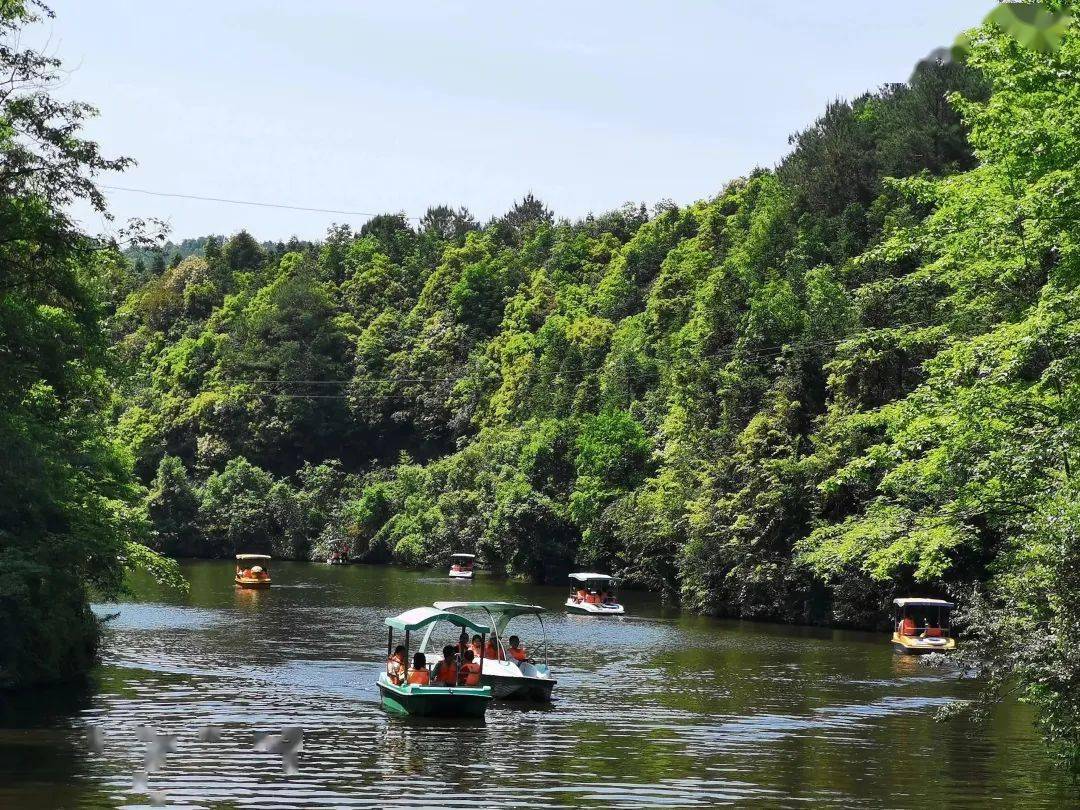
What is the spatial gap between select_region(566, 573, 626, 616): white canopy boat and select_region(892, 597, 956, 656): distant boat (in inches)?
585

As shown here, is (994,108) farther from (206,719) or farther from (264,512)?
(264,512)

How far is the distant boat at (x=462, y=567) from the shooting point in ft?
315

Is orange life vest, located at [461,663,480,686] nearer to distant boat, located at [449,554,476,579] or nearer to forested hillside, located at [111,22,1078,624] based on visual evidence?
forested hillside, located at [111,22,1078,624]

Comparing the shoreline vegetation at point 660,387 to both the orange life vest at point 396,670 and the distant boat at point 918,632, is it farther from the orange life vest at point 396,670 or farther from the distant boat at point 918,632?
the orange life vest at point 396,670

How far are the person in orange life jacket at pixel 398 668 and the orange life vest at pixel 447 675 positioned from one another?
88 centimetres

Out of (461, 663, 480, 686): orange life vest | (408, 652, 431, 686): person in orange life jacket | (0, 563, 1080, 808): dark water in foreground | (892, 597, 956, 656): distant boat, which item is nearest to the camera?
(0, 563, 1080, 808): dark water in foreground

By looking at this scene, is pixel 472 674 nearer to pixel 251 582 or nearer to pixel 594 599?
pixel 594 599

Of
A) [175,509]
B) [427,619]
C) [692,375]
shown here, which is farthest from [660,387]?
[427,619]

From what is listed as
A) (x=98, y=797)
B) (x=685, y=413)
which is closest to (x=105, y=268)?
(x=98, y=797)

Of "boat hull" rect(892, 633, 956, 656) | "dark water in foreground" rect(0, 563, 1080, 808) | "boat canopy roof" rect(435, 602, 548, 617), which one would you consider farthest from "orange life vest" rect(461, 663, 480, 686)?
"boat hull" rect(892, 633, 956, 656)

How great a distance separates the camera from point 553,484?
99.2 m

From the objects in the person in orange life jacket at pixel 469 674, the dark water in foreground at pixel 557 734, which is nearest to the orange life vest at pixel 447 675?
the person in orange life jacket at pixel 469 674

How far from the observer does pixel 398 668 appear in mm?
33750

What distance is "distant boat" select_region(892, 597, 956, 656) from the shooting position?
49781 millimetres
